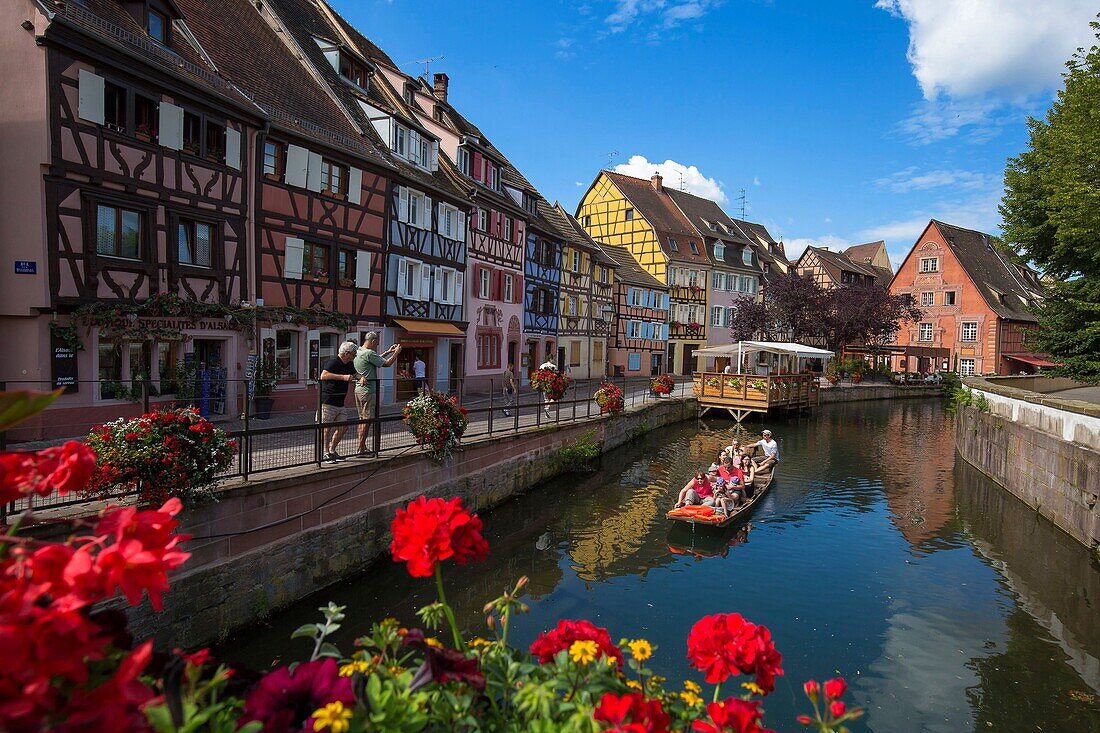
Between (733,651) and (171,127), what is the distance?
1587 centimetres

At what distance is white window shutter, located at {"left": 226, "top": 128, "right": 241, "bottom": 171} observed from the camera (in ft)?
51.1

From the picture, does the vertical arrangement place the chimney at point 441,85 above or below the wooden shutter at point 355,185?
above

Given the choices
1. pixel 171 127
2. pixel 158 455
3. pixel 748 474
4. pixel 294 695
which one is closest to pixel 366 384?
pixel 158 455

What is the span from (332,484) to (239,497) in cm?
170

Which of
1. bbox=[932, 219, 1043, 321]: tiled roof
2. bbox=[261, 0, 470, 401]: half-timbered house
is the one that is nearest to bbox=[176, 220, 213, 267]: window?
bbox=[261, 0, 470, 401]: half-timbered house

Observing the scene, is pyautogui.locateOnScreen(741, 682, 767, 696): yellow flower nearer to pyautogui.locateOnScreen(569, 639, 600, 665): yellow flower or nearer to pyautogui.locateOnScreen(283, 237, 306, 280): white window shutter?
pyautogui.locateOnScreen(569, 639, 600, 665): yellow flower

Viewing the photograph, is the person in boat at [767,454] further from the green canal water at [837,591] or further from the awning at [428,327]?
the awning at [428,327]

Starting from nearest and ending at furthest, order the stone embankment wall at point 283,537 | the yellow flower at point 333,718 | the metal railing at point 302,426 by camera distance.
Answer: the yellow flower at point 333,718 → the stone embankment wall at point 283,537 → the metal railing at point 302,426

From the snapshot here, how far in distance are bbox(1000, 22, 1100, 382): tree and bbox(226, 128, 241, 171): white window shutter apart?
21131mm

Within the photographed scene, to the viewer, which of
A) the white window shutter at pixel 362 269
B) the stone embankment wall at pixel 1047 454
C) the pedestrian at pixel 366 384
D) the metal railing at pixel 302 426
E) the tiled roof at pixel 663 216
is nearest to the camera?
the metal railing at pixel 302 426

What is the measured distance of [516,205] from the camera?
101 ft

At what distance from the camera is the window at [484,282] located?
27766 mm

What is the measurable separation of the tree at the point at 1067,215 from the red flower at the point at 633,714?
2048 centimetres

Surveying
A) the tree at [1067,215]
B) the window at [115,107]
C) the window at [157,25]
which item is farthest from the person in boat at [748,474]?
the window at [157,25]
